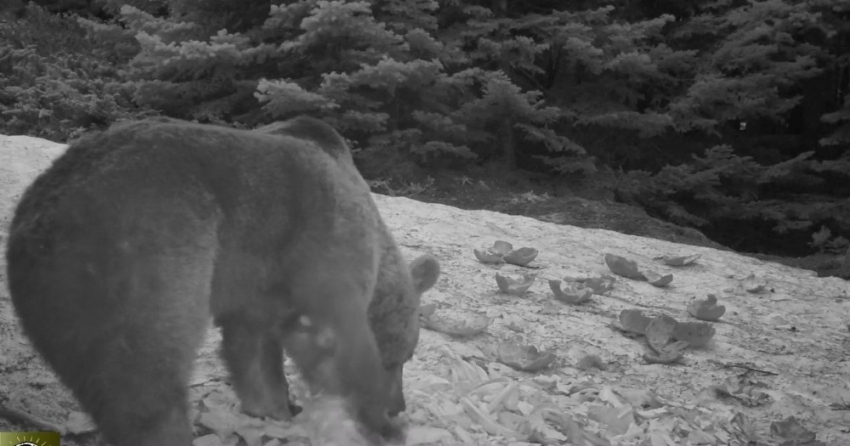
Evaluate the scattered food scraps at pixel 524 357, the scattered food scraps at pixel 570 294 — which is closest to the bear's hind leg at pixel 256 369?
the scattered food scraps at pixel 524 357

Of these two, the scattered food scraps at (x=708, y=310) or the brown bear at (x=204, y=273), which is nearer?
the brown bear at (x=204, y=273)

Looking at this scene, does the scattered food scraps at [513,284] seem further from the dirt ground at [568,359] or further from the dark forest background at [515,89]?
the dark forest background at [515,89]

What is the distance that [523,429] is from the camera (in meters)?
2.91

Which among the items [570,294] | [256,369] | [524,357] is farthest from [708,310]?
[256,369]

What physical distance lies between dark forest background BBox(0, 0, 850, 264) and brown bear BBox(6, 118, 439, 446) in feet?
7.94

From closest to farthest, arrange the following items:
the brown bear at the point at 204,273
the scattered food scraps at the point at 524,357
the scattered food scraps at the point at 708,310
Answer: the brown bear at the point at 204,273 < the scattered food scraps at the point at 524,357 < the scattered food scraps at the point at 708,310

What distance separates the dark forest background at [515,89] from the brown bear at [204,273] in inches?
95.3

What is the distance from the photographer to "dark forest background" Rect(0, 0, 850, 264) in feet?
16.8

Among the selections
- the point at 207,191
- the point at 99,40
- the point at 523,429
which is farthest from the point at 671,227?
the point at 207,191

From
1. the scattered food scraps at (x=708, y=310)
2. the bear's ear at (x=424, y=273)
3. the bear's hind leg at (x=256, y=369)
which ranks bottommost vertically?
the scattered food scraps at (x=708, y=310)

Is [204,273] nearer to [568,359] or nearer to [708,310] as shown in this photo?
[568,359]

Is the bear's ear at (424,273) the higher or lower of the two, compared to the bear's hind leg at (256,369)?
higher

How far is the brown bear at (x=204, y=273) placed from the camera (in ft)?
6.30

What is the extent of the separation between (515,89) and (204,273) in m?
6.31
